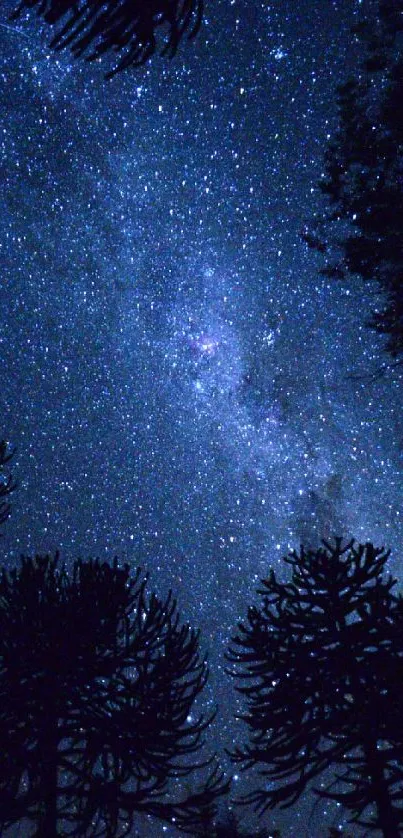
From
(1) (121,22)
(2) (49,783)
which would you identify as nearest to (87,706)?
(2) (49,783)

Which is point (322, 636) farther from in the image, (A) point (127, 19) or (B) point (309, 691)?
(A) point (127, 19)

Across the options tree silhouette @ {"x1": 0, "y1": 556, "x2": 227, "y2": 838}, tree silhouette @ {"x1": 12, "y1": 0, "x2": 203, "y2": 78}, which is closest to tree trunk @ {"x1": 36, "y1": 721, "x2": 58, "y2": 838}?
tree silhouette @ {"x1": 0, "y1": 556, "x2": 227, "y2": 838}

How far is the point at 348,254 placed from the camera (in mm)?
9312

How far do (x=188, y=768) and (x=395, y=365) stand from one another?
6217mm

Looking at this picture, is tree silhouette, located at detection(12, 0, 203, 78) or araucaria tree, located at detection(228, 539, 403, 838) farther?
araucaria tree, located at detection(228, 539, 403, 838)

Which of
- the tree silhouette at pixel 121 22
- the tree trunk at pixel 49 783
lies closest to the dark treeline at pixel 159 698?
the tree trunk at pixel 49 783

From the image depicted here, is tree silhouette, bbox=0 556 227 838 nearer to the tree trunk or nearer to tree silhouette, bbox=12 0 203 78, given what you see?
the tree trunk

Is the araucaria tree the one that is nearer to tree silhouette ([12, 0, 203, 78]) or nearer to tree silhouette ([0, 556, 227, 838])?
tree silhouette ([0, 556, 227, 838])

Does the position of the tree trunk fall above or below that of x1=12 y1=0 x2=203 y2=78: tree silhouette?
below

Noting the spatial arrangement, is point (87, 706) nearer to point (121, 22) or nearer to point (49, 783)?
point (49, 783)

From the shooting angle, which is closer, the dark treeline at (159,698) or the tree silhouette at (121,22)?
the tree silhouette at (121,22)

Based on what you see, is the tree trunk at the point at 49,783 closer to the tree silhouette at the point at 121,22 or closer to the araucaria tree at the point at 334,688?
the araucaria tree at the point at 334,688

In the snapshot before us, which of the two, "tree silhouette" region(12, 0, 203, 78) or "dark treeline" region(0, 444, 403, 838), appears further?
"dark treeline" region(0, 444, 403, 838)

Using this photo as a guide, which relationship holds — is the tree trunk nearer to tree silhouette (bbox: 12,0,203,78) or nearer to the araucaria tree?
the araucaria tree
